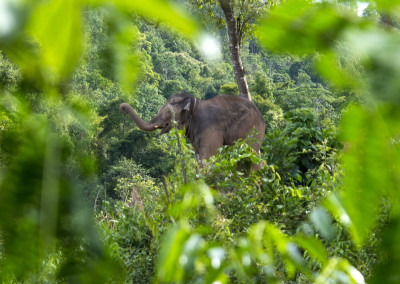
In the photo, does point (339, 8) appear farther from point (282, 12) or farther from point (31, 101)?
point (31, 101)

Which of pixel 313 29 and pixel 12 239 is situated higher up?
pixel 313 29

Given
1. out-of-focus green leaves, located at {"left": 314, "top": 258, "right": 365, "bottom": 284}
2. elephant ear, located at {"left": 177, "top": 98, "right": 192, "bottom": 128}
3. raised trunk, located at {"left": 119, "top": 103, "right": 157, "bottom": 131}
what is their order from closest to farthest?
out-of-focus green leaves, located at {"left": 314, "top": 258, "right": 365, "bottom": 284} < raised trunk, located at {"left": 119, "top": 103, "right": 157, "bottom": 131} < elephant ear, located at {"left": 177, "top": 98, "right": 192, "bottom": 128}

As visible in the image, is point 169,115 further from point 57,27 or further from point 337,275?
point 57,27

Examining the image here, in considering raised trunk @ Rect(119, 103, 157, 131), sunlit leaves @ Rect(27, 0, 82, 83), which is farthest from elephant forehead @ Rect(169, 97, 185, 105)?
sunlit leaves @ Rect(27, 0, 82, 83)

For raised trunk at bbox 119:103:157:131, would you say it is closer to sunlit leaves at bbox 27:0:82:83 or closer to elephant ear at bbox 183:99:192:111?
elephant ear at bbox 183:99:192:111

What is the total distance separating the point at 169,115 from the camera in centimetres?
340

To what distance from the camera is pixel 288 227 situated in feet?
3.90

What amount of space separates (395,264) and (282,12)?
Answer: 9cm

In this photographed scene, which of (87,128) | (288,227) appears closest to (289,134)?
(288,227)

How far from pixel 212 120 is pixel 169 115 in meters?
0.34

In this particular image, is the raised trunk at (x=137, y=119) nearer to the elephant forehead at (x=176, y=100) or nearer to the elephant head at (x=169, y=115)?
the elephant head at (x=169, y=115)

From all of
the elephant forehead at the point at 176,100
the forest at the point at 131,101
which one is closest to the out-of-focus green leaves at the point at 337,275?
the forest at the point at 131,101

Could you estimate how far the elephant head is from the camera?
11.1 feet

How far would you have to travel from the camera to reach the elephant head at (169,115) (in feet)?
11.1
